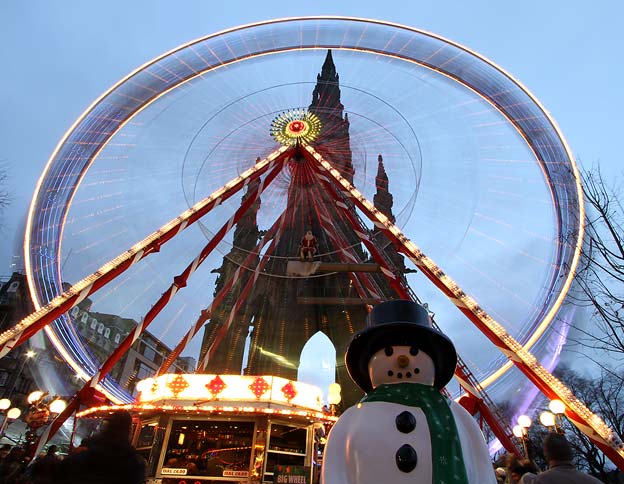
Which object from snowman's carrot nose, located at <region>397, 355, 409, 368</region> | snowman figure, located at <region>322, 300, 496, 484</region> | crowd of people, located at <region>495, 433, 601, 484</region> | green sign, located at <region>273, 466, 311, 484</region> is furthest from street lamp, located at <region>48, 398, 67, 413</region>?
crowd of people, located at <region>495, 433, 601, 484</region>

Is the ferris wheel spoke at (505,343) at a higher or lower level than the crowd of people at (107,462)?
higher

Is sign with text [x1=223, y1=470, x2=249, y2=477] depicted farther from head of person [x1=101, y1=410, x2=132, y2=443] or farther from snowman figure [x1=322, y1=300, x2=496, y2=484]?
head of person [x1=101, y1=410, x2=132, y2=443]

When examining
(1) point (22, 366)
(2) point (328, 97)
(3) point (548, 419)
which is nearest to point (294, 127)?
(2) point (328, 97)

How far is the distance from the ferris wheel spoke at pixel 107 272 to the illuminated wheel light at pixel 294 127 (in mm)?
924

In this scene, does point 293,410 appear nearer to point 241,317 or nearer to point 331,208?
point 331,208

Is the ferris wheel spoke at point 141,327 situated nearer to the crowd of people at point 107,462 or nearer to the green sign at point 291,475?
the green sign at point 291,475

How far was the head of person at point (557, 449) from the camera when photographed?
12.2 ft

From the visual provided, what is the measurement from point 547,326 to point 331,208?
16.7m

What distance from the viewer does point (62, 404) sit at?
1226cm

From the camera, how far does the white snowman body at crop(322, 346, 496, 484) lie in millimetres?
2744

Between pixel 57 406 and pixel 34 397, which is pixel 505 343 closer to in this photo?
pixel 57 406

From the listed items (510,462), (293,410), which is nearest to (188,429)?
(293,410)

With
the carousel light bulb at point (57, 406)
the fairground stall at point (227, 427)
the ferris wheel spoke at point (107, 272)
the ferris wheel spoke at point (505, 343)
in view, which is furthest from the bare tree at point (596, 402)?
the carousel light bulb at point (57, 406)

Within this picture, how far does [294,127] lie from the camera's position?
1614 cm
